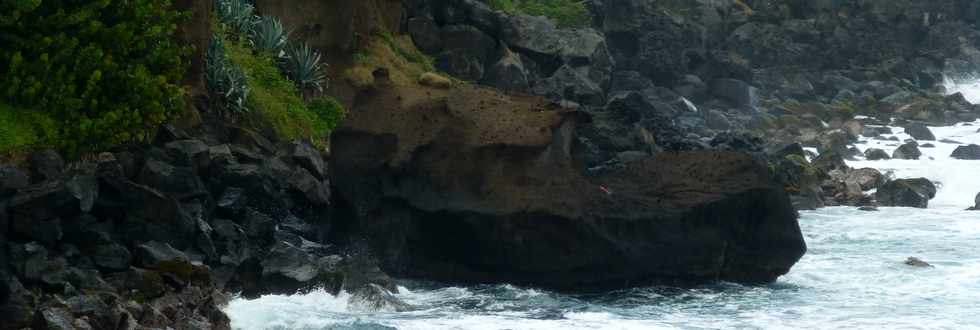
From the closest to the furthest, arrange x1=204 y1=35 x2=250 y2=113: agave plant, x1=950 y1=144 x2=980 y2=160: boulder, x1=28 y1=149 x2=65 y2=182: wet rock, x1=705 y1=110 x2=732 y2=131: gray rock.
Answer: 1. x1=28 y1=149 x2=65 y2=182: wet rock
2. x1=204 y1=35 x2=250 y2=113: agave plant
3. x1=950 y1=144 x2=980 y2=160: boulder
4. x1=705 y1=110 x2=732 y2=131: gray rock

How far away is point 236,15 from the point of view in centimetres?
2956

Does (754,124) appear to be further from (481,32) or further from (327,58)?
(327,58)

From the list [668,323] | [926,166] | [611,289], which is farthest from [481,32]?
[668,323]

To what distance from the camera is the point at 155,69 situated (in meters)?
20.9

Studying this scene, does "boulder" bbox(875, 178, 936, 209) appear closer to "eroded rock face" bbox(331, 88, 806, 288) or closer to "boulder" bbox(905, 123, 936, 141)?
"eroded rock face" bbox(331, 88, 806, 288)

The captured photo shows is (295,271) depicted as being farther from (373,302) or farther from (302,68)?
(302,68)

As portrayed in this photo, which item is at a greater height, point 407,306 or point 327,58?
point 327,58

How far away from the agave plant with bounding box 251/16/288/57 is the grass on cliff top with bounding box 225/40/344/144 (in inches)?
11.5

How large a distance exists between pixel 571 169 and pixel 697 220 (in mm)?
2026

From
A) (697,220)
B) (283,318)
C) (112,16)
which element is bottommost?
(283,318)

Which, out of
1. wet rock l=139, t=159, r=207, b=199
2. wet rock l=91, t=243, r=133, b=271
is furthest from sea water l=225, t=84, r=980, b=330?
wet rock l=139, t=159, r=207, b=199

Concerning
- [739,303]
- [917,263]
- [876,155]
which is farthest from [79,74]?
[876,155]

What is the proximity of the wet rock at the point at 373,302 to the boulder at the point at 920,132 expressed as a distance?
34.0 metres

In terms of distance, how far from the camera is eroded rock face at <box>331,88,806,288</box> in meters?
20.6
